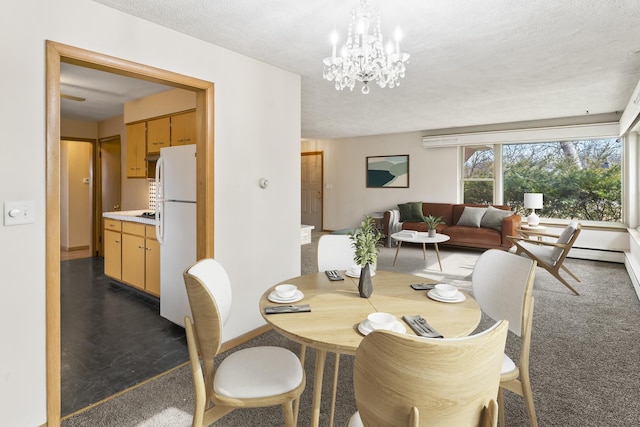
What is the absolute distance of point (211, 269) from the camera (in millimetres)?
1741

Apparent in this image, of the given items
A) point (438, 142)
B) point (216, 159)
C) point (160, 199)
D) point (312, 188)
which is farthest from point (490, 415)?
point (312, 188)

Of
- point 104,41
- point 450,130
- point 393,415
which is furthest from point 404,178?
point 393,415

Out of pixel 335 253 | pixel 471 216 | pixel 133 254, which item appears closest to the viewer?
pixel 335 253

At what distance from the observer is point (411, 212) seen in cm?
743

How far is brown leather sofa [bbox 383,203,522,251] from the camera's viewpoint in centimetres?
607

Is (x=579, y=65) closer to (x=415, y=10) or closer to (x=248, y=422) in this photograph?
(x=415, y=10)

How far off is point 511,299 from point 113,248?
4430mm

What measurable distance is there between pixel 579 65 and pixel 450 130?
13.0 feet

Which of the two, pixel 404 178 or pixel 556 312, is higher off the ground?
pixel 404 178

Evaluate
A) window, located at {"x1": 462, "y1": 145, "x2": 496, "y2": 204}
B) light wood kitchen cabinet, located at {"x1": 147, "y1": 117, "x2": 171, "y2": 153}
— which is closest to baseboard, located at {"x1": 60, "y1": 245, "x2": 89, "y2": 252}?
light wood kitchen cabinet, located at {"x1": 147, "y1": 117, "x2": 171, "y2": 153}

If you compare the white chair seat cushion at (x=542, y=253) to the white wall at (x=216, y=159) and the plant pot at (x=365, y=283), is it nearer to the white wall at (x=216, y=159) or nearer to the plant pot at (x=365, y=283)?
the white wall at (x=216, y=159)

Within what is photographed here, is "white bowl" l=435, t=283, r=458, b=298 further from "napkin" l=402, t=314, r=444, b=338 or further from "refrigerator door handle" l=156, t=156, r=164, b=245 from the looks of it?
"refrigerator door handle" l=156, t=156, r=164, b=245

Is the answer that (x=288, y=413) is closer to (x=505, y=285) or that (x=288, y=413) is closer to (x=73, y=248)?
(x=505, y=285)

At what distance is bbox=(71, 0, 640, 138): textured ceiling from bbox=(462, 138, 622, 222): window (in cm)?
146
